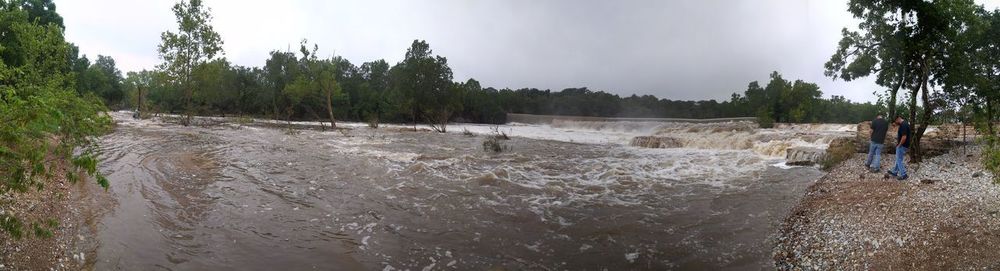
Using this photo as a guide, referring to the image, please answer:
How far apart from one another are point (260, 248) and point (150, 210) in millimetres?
3167

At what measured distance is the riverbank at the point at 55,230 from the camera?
4.90 meters

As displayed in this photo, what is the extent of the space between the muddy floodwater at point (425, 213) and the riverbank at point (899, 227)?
60 cm

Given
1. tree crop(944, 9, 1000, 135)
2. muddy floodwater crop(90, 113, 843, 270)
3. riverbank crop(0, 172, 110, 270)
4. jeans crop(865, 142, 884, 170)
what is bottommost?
muddy floodwater crop(90, 113, 843, 270)

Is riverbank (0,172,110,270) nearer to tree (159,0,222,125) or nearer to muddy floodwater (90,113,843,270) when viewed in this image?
muddy floodwater (90,113,843,270)

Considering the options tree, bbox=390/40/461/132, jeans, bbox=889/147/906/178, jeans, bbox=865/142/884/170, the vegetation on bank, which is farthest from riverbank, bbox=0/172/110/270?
tree, bbox=390/40/461/132

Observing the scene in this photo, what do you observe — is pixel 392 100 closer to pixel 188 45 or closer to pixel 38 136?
pixel 188 45

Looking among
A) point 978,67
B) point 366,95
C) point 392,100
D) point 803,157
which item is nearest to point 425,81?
point 392,100

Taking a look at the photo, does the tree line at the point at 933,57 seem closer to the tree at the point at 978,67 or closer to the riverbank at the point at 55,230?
the tree at the point at 978,67

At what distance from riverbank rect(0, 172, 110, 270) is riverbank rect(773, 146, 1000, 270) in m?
9.07

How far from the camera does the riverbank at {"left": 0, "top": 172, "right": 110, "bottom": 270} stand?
490 cm

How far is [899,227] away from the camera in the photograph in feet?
22.0

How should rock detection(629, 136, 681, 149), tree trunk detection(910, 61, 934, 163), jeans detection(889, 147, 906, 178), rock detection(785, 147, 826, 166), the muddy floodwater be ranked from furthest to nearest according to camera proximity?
rock detection(629, 136, 681, 149), rock detection(785, 147, 826, 166), tree trunk detection(910, 61, 934, 163), jeans detection(889, 147, 906, 178), the muddy floodwater

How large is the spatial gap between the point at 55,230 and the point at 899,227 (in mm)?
11937

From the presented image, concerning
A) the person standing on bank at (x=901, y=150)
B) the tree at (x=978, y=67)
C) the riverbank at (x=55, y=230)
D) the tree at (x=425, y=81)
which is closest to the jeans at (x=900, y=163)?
the person standing on bank at (x=901, y=150)
